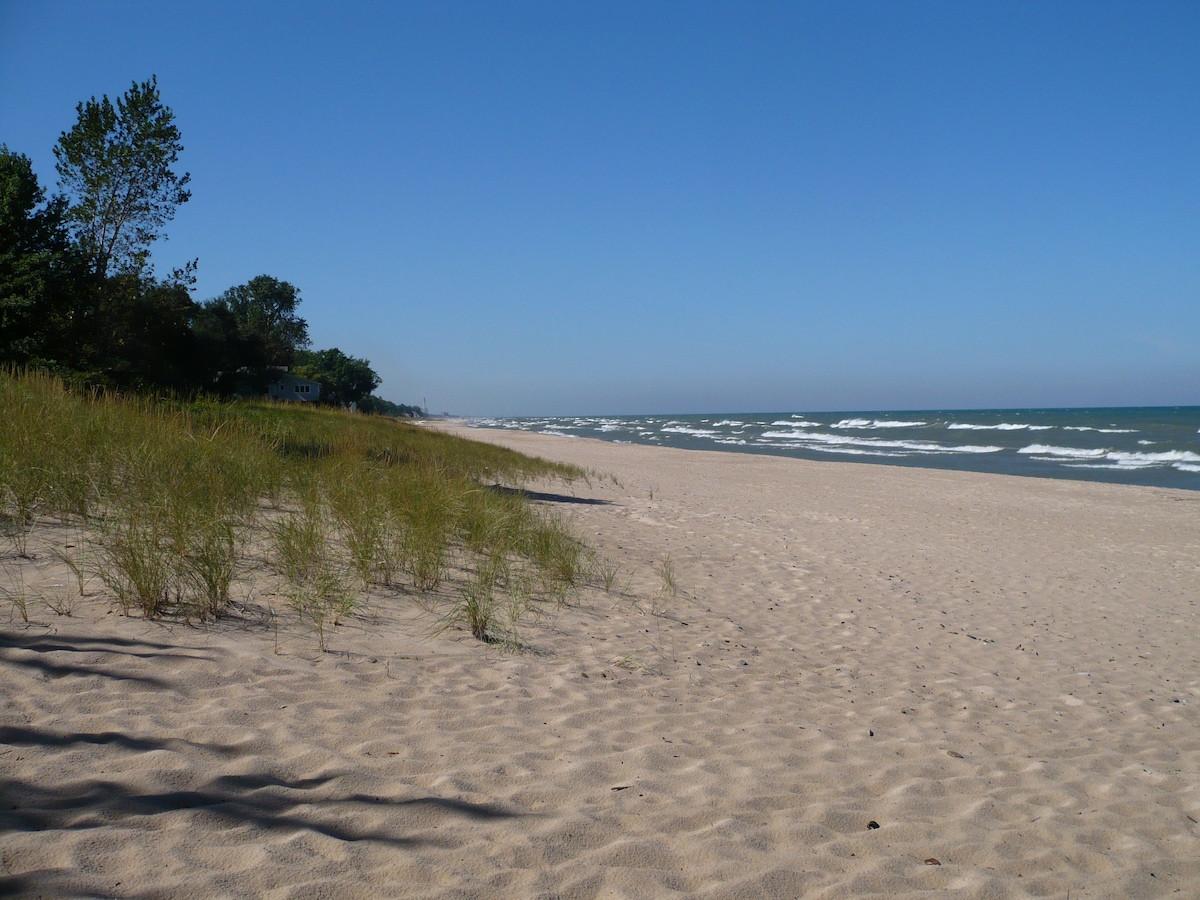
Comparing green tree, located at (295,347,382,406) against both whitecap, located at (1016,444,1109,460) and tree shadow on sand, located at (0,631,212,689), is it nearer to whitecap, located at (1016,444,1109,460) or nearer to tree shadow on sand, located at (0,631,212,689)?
whitecap, located at (1016,444,1109,460)

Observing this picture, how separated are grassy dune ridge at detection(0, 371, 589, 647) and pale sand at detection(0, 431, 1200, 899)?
1.14 feet

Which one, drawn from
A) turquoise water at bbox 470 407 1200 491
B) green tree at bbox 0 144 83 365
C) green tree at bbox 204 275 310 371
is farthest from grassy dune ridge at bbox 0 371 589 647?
green tree at bbox 204 275 310 371

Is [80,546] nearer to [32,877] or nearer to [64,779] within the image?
[64,779]

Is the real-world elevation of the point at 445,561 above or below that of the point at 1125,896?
above

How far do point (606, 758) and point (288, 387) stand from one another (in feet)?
201

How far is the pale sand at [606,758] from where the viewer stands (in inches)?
97.6

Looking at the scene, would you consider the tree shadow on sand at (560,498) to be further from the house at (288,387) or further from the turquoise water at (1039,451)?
the house at (288,387)

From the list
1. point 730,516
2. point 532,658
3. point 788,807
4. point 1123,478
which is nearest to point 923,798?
point 788,807

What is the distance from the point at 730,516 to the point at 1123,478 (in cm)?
2055

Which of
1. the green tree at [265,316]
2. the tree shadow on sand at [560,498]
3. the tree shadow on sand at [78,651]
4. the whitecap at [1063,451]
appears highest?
the green tree at [265,316]

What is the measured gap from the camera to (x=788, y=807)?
126 inches

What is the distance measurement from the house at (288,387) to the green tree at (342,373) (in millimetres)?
9168

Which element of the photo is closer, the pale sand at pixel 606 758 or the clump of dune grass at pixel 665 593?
the pale sand at pixel 606 758

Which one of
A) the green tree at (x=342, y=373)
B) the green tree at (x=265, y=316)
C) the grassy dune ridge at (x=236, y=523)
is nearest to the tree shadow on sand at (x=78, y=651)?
the grassy dune ridge at (x=236, y=523)
